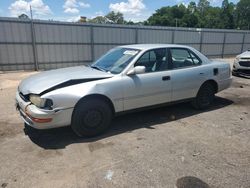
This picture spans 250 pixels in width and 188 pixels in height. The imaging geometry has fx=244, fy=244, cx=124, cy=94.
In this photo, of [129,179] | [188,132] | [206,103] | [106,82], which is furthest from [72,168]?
[206,103]

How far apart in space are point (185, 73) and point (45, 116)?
3.05m

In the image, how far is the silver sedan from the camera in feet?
12.8

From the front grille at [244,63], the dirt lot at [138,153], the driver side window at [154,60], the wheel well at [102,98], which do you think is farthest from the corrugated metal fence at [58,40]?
the wheel well at [102,98]

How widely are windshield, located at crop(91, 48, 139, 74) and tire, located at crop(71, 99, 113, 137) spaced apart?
74 cm

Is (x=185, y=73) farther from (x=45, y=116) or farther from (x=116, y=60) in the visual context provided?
(x=45, y=116)

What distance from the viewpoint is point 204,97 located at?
584 centimetres

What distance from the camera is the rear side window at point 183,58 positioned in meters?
5.22

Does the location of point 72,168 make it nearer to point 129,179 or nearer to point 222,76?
point 129,179

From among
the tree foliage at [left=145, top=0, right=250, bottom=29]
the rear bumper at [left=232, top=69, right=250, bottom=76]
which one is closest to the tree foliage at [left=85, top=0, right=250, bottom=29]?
the tree foliage at [left=145, top=0, right=250, bottom=29]

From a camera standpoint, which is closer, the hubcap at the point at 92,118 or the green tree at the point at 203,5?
the hubcap at the point at 92,118

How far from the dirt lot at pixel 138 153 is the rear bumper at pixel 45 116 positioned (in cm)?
39

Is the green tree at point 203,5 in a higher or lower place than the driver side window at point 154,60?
higher

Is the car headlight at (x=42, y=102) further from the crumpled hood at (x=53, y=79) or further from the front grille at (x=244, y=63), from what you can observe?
the front grille at (x=244, y=63)

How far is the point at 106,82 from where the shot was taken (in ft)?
13.9
